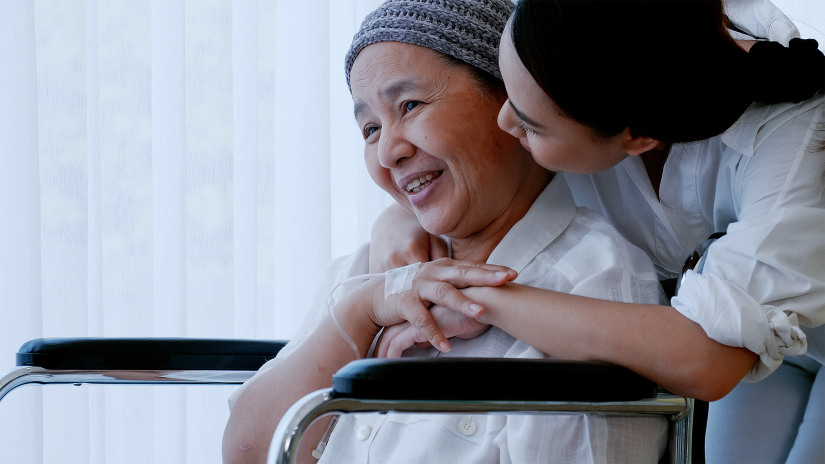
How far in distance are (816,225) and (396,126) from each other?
662mm

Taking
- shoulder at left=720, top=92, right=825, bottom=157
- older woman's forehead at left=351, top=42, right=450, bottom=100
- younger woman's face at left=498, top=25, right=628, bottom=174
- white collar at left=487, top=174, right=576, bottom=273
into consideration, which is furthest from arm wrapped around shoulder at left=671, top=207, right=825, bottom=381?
older woman's forehead at left=351, top=42, right=450, bottom=100

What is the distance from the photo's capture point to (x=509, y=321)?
1029 millimetres

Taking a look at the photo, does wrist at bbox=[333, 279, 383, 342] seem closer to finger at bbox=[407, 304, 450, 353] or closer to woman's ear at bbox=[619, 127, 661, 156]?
finger at bbox=[407, 304, 450, 353]

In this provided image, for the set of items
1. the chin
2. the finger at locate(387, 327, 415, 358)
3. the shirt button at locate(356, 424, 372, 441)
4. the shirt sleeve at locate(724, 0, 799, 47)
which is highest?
the shirt sleeve at locate(724, 0, 799, 47)

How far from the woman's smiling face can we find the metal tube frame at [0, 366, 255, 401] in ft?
1.53

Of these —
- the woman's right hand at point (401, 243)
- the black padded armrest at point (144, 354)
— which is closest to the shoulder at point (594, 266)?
the woman's right hand at point (401, 243)

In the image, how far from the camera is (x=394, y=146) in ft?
4.15

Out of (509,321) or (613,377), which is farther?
(509,321)

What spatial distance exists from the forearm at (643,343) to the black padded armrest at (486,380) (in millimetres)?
46

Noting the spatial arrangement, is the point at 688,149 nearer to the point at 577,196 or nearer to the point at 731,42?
the point at 731,42

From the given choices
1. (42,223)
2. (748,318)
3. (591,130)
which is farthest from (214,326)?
(748,318)

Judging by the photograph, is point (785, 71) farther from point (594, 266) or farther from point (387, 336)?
point (387, 336)

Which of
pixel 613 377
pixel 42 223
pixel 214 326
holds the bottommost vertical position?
pixel 214 326

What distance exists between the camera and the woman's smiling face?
124 centimetres
